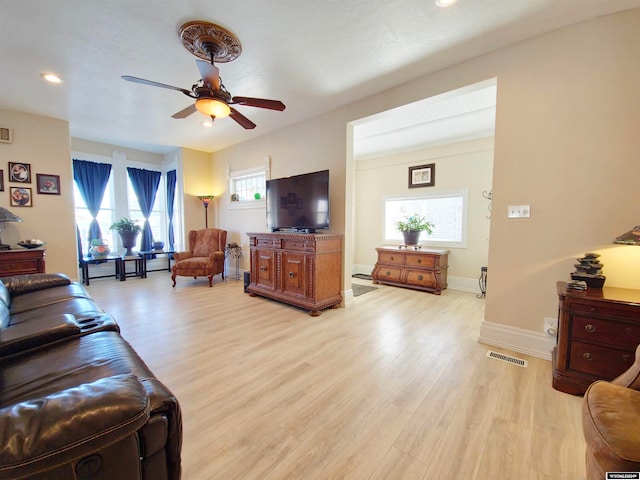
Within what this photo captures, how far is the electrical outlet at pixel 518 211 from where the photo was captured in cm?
238

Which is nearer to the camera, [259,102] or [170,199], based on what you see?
[259,102]

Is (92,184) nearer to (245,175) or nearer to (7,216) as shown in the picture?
(7,216)

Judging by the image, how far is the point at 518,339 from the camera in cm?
244

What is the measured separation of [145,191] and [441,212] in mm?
6370

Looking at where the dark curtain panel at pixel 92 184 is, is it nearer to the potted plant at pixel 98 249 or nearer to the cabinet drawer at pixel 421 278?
the potted plant at pixel 98 249

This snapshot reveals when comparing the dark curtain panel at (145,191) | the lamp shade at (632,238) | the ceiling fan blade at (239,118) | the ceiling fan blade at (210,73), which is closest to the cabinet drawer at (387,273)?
the lamp shade at (632,238)

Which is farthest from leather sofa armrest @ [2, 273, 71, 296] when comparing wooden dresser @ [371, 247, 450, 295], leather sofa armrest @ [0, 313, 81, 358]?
wooden dresser @ [371, 247, 450, 295]

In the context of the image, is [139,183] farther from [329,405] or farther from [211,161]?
[329,405]

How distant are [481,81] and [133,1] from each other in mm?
2926

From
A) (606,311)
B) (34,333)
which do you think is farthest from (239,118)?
(606,311)

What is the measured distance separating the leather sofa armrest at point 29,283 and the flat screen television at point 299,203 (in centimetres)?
260

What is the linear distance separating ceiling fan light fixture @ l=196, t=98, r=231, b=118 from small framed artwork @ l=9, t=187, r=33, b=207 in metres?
3.61

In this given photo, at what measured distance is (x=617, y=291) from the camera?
192 centimetres

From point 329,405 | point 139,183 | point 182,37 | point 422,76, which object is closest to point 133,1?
point 182,37
